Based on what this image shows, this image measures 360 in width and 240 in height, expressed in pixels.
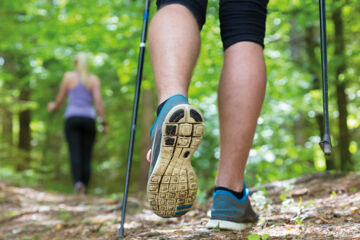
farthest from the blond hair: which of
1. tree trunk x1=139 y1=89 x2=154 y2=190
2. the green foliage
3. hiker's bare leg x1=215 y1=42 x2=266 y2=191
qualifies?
hiker's bare leg x1=215 y1=42 x2=266 y2=191

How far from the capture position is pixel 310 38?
545 cm

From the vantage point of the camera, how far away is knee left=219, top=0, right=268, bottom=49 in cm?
163

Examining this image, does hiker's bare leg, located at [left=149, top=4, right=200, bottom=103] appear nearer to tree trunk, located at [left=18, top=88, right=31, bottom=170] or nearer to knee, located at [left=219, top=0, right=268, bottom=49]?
knee, located at [left=219, top=0, right=268, bottom=49]

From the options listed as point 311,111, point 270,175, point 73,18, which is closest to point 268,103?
point 311,111

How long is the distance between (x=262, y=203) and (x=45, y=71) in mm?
5983

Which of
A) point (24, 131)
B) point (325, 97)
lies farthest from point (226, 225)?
point (24, 131)

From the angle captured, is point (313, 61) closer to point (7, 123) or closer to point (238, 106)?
point (238, 106)

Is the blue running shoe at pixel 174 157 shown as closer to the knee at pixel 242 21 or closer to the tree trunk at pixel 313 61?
Answer: the knee at pixel 242 21

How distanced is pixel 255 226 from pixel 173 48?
2.99 ft

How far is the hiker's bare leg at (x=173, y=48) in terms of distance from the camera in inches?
55.1

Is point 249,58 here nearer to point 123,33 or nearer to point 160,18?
point 160,18

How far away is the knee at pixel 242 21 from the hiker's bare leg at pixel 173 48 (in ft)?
0.65

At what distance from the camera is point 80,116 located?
16.4ft

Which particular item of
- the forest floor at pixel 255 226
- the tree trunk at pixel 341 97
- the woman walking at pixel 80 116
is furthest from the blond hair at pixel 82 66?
the tree trunk at pixel 341 97
